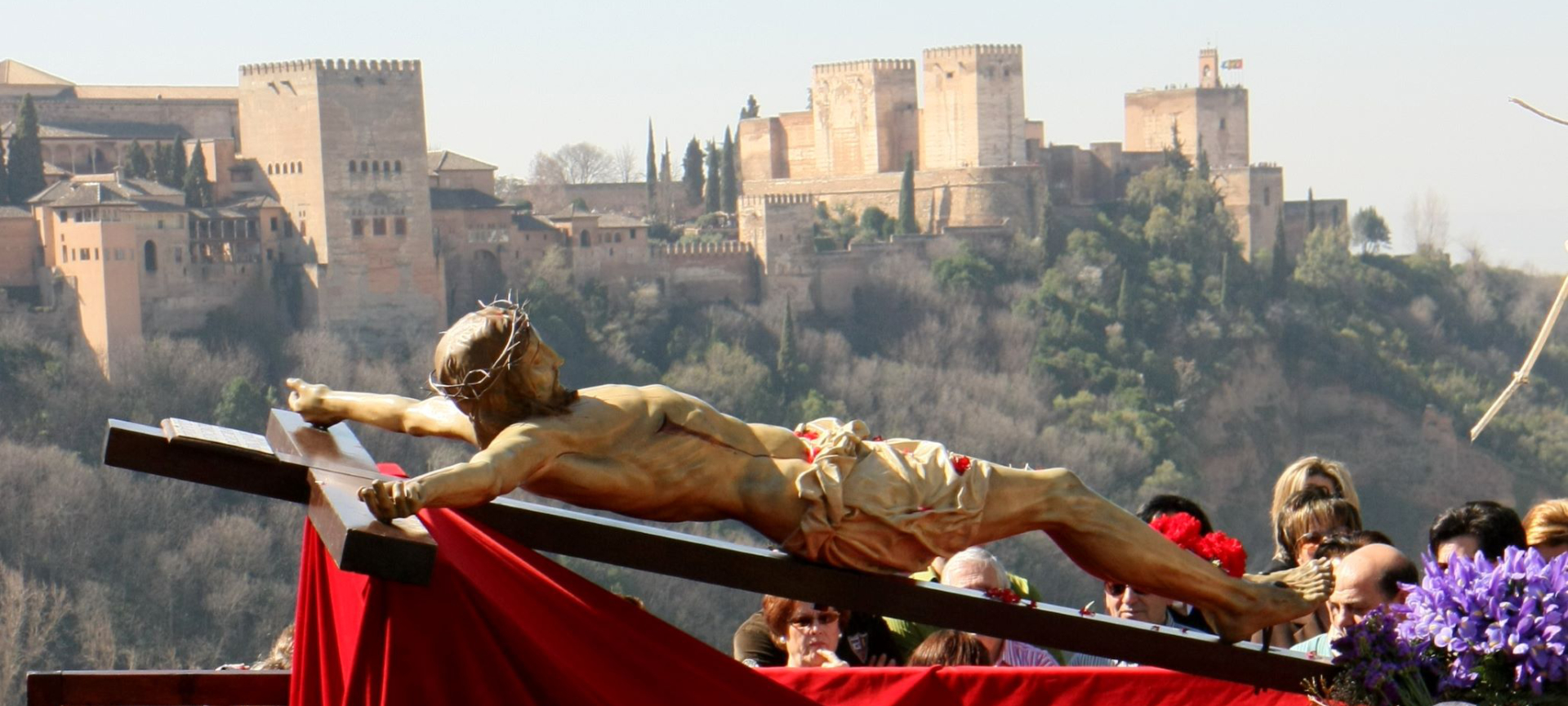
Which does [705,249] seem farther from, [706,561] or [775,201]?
[706,561]

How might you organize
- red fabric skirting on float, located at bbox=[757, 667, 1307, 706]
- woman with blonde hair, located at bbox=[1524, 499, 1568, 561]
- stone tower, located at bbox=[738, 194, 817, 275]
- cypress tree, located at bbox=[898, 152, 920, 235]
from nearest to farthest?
red fabric skirting on float, located at bbox=[757, 667, 1307, 706]
woman with blonde hair, located at bbox=[1524, 499, 1568, 561]
stone tower, located at bbox=[738, 194, 817, 275]
cypress tree, located at bbox=[898, 152, 920, 235]

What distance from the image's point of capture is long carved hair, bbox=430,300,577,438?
7.27ft

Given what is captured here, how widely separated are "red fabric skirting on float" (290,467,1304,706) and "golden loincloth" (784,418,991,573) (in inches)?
6.6

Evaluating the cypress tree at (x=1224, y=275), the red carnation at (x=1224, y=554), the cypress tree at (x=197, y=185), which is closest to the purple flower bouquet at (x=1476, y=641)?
the red carnation at (x=1224, y=554)

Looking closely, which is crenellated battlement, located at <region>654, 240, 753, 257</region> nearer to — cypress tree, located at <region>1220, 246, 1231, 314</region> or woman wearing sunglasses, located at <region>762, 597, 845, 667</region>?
cypress tree, located at <region>1220, 246, 1231, 314</region>

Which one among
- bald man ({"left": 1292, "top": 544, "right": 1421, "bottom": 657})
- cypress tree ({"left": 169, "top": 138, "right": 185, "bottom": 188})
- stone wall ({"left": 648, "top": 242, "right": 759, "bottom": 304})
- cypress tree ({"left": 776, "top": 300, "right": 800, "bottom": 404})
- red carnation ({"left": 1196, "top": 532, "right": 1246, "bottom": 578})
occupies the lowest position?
cypress tree ({"left": 776, "top": 300, "right": 800, "bottom": 404})

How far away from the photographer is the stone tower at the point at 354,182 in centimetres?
3178

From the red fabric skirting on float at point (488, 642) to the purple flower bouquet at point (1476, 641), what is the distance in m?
0.61

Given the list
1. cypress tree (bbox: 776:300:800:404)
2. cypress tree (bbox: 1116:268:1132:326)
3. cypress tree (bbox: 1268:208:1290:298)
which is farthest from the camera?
cypress tree (bbox: 1268:208:1290:298)

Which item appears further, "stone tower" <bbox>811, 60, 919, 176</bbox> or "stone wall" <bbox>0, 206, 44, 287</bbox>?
"stone tower" <bbox>811, 60, 919, 176</bbox>

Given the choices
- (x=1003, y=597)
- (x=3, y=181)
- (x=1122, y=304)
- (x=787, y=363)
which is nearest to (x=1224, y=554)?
(x=1003, y=597)

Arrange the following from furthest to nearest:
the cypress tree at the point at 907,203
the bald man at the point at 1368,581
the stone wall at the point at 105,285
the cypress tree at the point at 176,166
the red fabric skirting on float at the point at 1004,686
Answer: the cypress tree at the point at 907,203, the cypress tree at the point at 176,166, the stone wall at the point at 105,285, the bald man at the point at 1368,581, the red fabric skirting on float at the point at 1004,686

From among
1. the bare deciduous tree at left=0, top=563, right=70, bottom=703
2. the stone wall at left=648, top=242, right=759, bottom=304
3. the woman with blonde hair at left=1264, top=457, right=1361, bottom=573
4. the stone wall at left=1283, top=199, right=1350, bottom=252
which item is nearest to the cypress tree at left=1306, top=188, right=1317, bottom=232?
the stone wall at left=1283, top=199, right=1350, bottom=252

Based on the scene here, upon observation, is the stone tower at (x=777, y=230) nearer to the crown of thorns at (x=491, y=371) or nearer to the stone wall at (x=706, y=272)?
the stone wall at (x=706, y=272)
